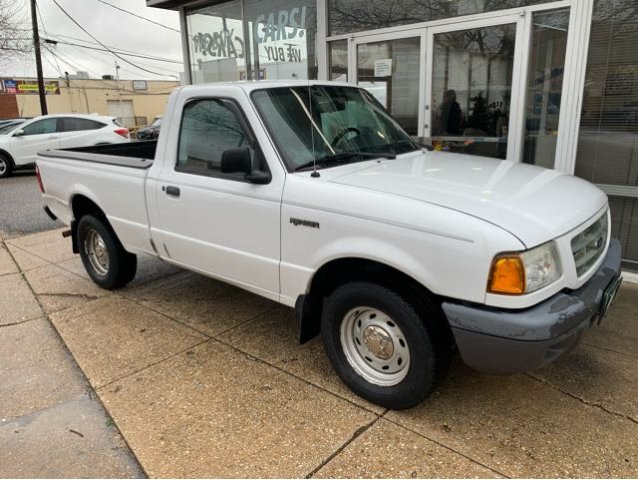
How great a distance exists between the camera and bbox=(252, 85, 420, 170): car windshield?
3.40 metres

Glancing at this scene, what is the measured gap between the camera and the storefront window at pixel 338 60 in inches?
297

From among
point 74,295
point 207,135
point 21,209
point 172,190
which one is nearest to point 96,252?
point 74,295

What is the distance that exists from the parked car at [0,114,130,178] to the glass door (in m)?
11.4

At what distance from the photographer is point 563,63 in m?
5.37

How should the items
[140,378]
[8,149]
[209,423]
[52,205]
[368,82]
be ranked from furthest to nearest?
1. [8,149]
2. [368,82]
3. [52,205]
4. [140,378]
5. [209,423]

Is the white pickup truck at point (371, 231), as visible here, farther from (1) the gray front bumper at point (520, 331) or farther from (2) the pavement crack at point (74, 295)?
(2) the pavement crack at point (74, 295)

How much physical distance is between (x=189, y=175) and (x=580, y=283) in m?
2.71

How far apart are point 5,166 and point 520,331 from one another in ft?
54.6

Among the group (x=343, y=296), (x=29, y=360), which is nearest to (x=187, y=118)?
(x=343, y=296)

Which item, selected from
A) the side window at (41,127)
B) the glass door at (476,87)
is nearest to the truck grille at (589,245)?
the glass door at (476,87)

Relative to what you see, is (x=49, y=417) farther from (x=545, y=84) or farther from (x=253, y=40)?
(x=253, y=40)

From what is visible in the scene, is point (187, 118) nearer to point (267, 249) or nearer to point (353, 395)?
point (267, 249)

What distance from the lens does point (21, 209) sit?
10445 mm

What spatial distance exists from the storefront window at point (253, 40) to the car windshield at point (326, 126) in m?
4.39
